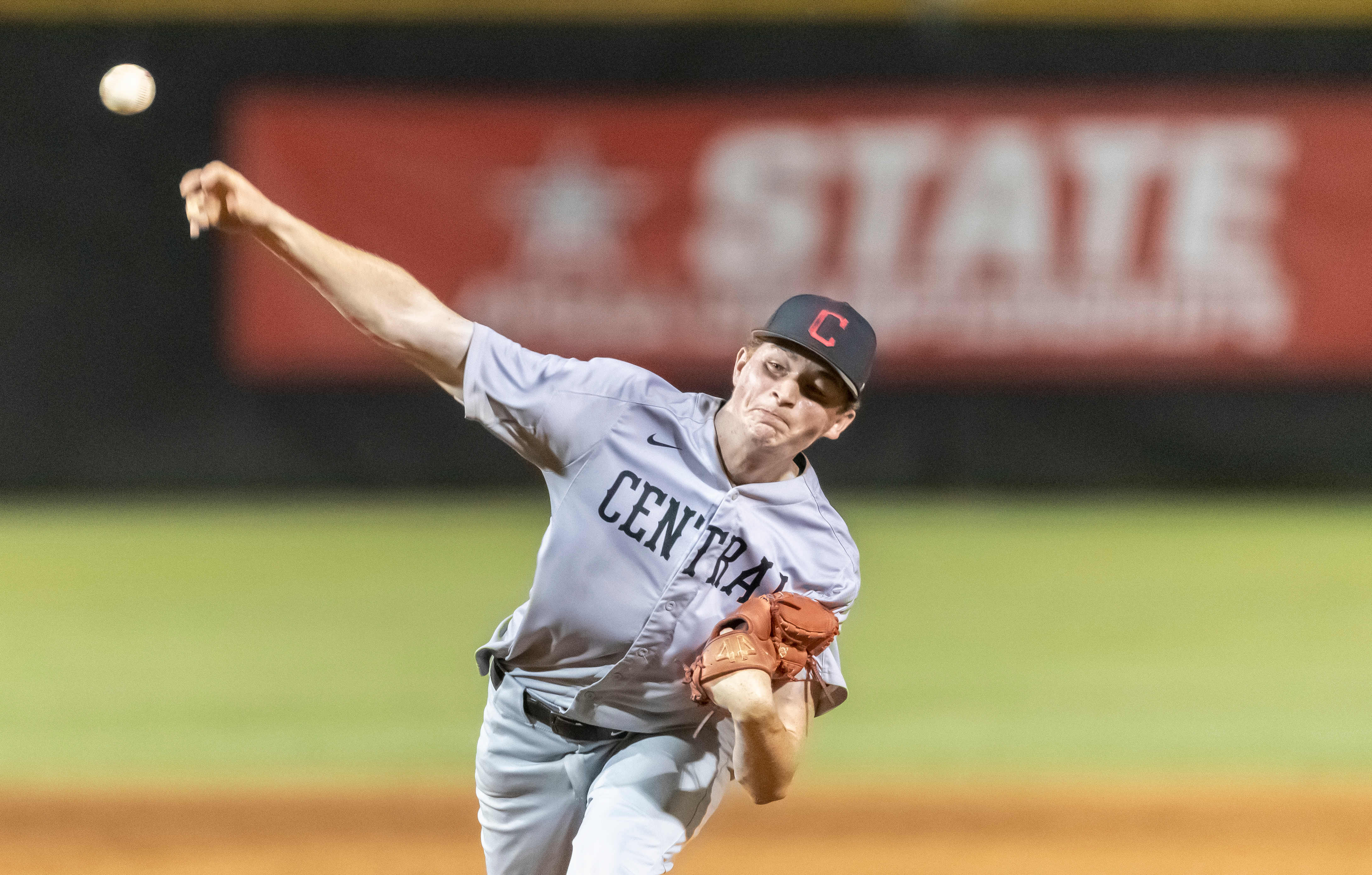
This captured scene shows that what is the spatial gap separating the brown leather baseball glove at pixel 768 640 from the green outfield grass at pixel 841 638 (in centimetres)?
306

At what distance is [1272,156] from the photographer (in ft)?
38.0

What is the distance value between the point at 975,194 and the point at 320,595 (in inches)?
228

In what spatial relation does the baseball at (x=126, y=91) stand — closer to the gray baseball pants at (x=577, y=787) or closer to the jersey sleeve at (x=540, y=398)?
the jersey sleeve at (x=540, y=398)

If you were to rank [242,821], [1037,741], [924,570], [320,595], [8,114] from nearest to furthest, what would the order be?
[242,821]
[1037,741]
[320,595]
[924,570]
[8,114]

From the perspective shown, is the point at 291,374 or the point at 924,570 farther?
the point at 291,374

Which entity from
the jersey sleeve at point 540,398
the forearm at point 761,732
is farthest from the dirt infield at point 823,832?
the jersey sleeve at point 540,398

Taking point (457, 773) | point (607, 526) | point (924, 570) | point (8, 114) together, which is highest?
point (8, 114)

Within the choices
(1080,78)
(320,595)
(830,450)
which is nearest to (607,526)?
(320,595)

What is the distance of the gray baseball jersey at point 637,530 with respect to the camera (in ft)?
11.3

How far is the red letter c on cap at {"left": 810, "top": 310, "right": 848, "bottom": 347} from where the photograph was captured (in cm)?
339

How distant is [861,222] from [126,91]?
27.6 ft

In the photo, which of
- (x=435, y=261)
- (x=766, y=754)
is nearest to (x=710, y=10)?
(x=435, y=261)

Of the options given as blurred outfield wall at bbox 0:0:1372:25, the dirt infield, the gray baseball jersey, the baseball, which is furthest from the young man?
blurred outfield wall at bbox 0:0:1372:25

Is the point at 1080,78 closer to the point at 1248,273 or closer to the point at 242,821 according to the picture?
the point at 1248,273
